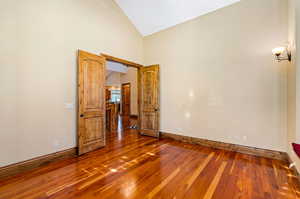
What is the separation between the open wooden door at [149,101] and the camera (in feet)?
15.2

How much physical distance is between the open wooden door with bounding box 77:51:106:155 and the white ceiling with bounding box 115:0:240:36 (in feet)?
6.52

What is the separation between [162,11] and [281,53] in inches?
126

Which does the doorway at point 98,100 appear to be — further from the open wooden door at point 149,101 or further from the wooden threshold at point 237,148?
the wooden threshold at point 237,148

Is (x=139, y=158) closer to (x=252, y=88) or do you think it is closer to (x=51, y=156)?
(x=51, y=156)

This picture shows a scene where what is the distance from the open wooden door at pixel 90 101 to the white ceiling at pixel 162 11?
6.52 ft

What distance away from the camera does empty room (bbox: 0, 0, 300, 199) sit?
2.17m

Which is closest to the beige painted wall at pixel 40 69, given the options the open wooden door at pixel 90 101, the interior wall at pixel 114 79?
the open wooden door at pixel 90 101

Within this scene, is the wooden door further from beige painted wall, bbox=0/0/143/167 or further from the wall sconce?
the wall sconce

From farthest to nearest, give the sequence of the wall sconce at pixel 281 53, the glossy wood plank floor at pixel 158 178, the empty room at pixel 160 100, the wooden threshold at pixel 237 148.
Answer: the wooden threshold at pixel 237 148, the wall sconce at pixel 281 53, the empty room at pixel 160 100, the glossy wood plank floor at pixel 158 178

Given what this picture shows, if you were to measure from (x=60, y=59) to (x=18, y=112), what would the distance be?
130cm

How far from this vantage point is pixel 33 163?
8.36 feet

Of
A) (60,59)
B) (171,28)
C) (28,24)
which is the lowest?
(60,59)

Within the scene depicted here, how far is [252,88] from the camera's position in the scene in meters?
3.16

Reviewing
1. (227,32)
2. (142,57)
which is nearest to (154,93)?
(142,57)
